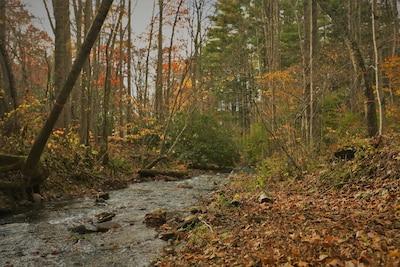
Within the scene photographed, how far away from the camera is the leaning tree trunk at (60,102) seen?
6125mm

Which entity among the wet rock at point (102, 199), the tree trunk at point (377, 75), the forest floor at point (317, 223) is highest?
the tree trunk at point (377, 75)

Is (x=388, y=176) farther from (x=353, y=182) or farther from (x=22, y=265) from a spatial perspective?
(x=22, y=265)

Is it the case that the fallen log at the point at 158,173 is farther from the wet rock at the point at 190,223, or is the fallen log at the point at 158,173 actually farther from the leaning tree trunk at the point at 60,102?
the wet rock at the point at 190,223

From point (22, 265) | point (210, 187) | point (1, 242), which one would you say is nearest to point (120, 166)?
point (210, 187)

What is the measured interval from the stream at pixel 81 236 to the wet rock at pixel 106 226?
4.8 inches

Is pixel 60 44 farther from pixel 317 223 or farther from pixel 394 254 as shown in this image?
pixel 394 254

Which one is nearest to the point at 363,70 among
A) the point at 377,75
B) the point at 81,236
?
the point at 377,75

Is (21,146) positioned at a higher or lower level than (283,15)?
lower

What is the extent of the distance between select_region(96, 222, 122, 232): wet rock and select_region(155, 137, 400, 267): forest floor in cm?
164

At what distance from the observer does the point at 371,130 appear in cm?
941

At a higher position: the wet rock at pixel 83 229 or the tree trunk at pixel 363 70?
the tree trunk at pixel 363 70

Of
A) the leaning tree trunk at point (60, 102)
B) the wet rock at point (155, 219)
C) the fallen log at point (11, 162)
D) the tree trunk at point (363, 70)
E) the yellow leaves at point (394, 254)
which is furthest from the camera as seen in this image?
the tree trunk at point (363, 70)

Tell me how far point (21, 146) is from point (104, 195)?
282 cm

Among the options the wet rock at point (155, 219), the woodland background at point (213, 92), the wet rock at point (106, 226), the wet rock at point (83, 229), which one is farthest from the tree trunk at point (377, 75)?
the wet rock at point (83, 229)
